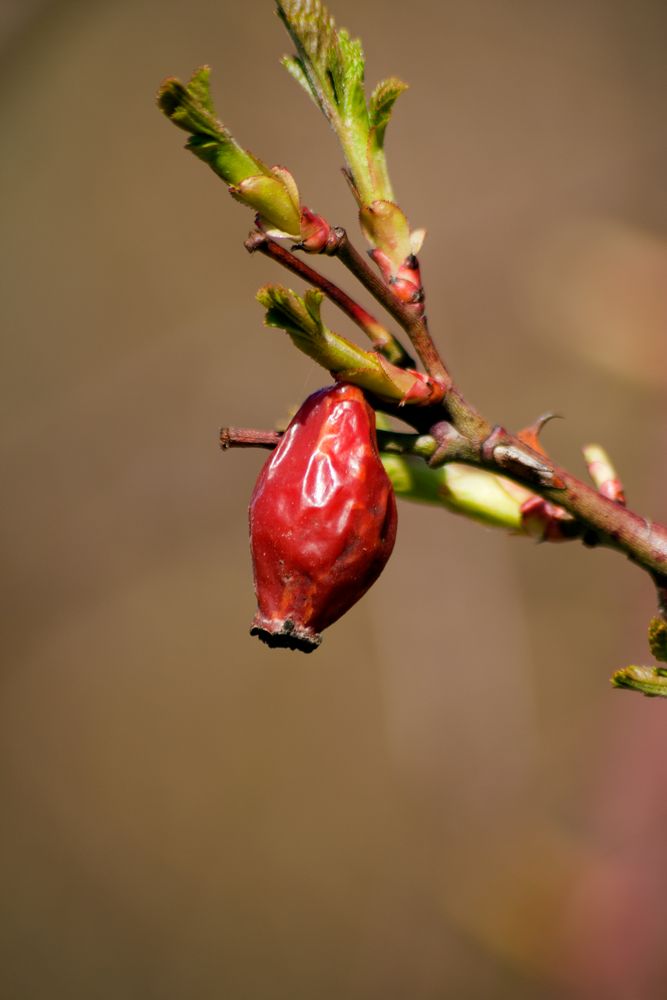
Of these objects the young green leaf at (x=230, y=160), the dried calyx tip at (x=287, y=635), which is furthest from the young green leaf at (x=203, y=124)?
the dried calyx tip at (x=287, y=635)

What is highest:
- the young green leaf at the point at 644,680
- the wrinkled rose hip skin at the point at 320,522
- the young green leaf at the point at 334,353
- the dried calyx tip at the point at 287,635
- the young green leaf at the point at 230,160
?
the young green leaf at the point at 230,160

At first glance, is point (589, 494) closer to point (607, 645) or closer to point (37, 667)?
point (607, 645)

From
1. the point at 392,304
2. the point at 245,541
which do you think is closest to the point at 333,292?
the point at 392,304

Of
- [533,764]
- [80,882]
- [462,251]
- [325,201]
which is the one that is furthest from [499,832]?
[325,201]

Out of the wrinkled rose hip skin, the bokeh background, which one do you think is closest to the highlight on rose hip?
the wrinkled rose hip skin

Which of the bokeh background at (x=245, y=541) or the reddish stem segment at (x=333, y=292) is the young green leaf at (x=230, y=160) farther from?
the bokeh background at (x=245, y=541)

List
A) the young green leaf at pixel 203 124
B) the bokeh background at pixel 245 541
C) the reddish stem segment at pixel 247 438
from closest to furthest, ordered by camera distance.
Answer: the young green leaf at pixel 203 124, the reddish stem segment at pixel 247 438, the bokeh background at pixel 245 541
